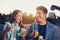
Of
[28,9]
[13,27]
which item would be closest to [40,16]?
[28,9]

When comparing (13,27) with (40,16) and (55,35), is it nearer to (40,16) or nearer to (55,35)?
(40,16)

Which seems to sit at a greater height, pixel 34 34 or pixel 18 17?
pixel 18 17

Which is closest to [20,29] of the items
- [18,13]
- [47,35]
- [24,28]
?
[24,28]

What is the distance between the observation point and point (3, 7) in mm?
1508

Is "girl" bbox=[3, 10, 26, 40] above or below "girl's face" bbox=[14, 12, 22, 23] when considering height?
below

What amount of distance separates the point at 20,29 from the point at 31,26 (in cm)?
11

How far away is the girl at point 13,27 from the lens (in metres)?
1.44

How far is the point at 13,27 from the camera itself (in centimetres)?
147

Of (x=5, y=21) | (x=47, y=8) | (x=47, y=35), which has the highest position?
(x=47, y=8)

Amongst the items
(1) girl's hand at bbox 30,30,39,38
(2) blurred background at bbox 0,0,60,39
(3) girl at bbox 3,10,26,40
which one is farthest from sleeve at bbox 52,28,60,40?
(3) girl at bbox 3,10,26,40

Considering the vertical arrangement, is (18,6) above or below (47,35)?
above

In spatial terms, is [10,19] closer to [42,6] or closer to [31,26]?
[31,26]

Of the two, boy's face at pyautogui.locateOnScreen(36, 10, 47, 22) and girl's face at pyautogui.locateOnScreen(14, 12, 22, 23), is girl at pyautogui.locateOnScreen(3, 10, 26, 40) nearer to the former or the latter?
girl's face at pyautogui.locateOnScreen(14, 12, 22, 23)

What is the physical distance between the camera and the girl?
1441mm
